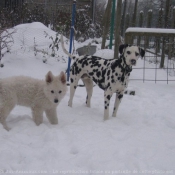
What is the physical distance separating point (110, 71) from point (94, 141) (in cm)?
157

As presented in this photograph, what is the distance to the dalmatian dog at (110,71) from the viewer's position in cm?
457

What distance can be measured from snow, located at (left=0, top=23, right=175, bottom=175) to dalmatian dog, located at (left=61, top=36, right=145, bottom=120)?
0.50 m

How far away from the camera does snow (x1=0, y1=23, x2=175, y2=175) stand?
2.98 meters

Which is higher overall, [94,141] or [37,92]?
[37,92]

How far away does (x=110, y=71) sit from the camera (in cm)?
480

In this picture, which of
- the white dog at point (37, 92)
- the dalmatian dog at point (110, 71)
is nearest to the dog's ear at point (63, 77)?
the white dog at point (37, 92)

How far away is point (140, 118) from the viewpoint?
4.95 m

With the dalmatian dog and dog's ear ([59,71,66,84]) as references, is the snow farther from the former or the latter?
dog's ear ([59,71,66,84])

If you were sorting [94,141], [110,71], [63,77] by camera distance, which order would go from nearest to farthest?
[94,141] < [63,77] < [110,71]

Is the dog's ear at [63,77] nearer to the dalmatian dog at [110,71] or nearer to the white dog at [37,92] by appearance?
the white dog at [37,92]

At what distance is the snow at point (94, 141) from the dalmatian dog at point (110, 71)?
19.8 inches

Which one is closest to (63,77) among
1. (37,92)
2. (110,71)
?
(37,92)

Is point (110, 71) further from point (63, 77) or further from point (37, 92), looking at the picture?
point (37, 92)

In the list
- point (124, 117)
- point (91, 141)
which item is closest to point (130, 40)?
point (124, 117)
